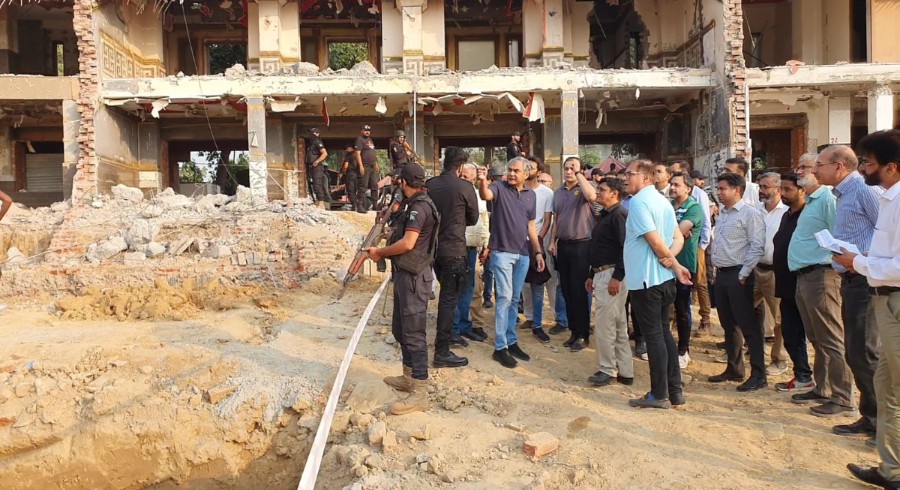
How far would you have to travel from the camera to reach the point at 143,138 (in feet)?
53.0

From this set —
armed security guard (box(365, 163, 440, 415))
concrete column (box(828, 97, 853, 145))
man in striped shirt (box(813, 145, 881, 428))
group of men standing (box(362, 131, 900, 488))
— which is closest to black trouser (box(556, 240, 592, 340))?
group of men standing (box(362, 131, 900, 488))

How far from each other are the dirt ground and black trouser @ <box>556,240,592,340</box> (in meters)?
0.26

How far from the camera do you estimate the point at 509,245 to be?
205 inches

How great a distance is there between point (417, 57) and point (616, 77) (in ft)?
16.1

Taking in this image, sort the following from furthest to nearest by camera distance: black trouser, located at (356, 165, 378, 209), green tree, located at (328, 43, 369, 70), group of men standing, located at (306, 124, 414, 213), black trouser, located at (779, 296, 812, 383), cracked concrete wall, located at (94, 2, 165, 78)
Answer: green tree, located at (328, 43, 369, 70) < cracked concrete wall, located at (94, 2, 165, 78) < black trouser, located at (356, 165, 378, 209) < group of men standing, located at (306, 124, 414, 213) < black trouser, located at (779, 296, 812, 383)

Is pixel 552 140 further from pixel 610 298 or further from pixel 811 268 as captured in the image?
pixel 811 268

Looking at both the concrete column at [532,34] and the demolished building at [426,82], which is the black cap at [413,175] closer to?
the demolished building at [426,82]

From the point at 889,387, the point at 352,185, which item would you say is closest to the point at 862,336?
the point at 889,387

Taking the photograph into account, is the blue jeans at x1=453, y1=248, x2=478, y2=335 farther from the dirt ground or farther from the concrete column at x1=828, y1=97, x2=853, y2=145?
the concrete column at x1=828, y1=97, x2=853, y2=145

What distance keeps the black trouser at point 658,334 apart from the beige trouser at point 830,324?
3.06 ft

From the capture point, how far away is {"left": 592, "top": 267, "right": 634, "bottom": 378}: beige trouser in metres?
4.73

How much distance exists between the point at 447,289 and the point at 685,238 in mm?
2222

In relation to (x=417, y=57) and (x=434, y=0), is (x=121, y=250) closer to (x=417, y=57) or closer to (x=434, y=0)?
(x=417, y=57)

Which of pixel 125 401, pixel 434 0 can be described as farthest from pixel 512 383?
pixel 434 0
